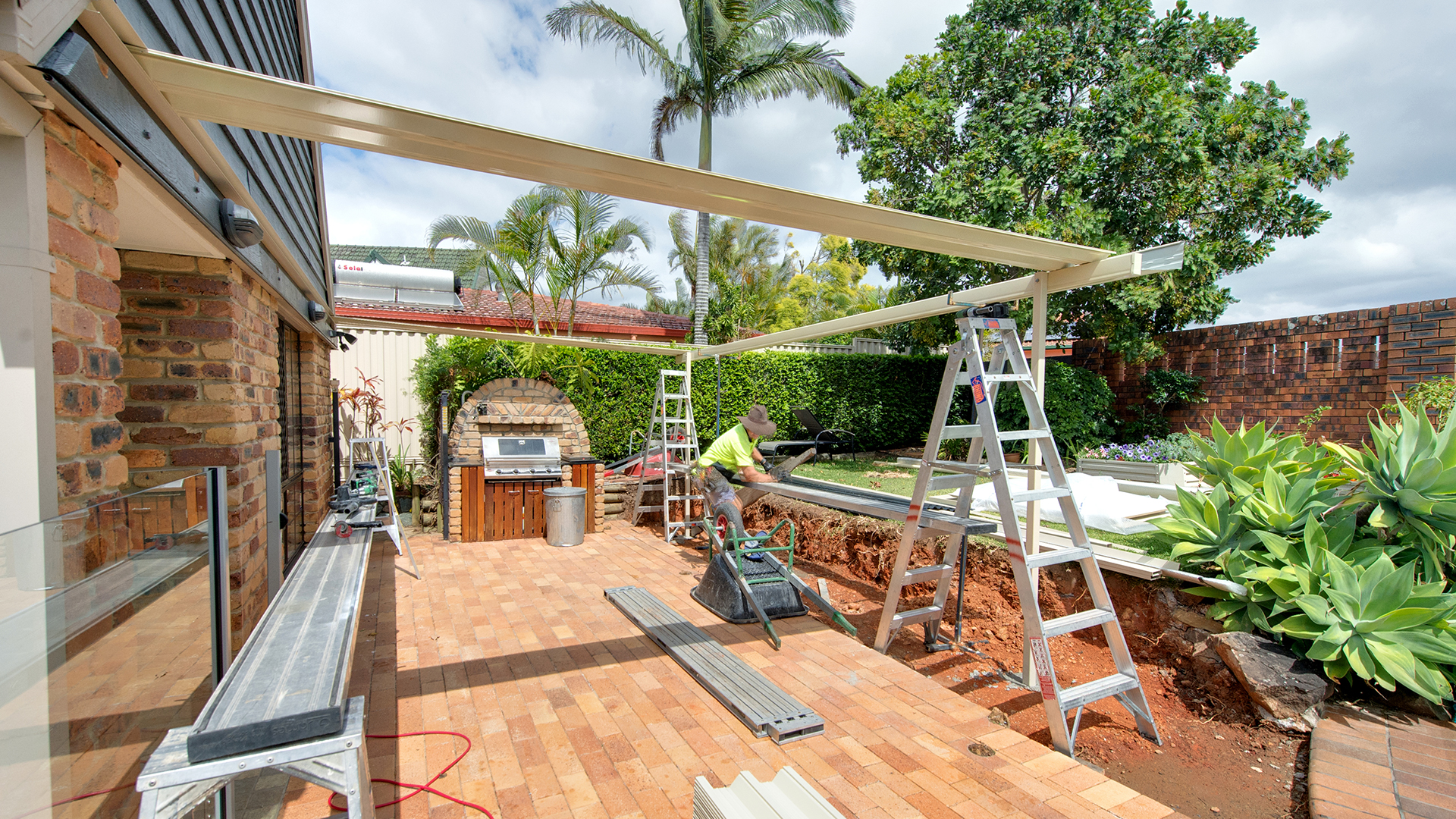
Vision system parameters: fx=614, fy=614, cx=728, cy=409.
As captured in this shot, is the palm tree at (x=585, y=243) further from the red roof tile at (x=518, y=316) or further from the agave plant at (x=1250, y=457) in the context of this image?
the agave plant at (x=1250, y=457)

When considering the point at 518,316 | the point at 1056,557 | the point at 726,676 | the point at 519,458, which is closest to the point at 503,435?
the point at 519,458

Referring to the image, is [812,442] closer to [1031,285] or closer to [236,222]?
[1031,285]

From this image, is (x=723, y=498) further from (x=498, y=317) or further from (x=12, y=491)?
(x=498, y=317)

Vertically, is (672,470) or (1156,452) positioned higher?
(1156,452)

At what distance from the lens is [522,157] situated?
236 centimetres

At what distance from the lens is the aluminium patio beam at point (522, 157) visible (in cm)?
187

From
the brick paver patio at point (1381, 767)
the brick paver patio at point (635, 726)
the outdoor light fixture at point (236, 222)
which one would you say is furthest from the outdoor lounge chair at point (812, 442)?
the outdoor light fixture at point (236, 222)

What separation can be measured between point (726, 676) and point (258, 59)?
13.5 ft

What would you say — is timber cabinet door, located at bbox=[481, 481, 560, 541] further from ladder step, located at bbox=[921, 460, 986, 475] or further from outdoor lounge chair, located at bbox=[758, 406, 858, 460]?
ladder step, located at bbox=[921, 460, 986, 475]

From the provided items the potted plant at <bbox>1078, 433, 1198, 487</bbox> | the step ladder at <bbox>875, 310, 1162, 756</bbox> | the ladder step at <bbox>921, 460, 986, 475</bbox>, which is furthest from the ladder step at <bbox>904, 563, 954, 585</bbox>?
the potted plant at <bbox>1078, 433, 1198, 487</bbox>

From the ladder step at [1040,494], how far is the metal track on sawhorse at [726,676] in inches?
60.1

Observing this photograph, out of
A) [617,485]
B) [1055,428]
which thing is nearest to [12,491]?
[617,485]

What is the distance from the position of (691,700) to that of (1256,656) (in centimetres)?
312

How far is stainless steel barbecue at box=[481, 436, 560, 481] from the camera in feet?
23.2
